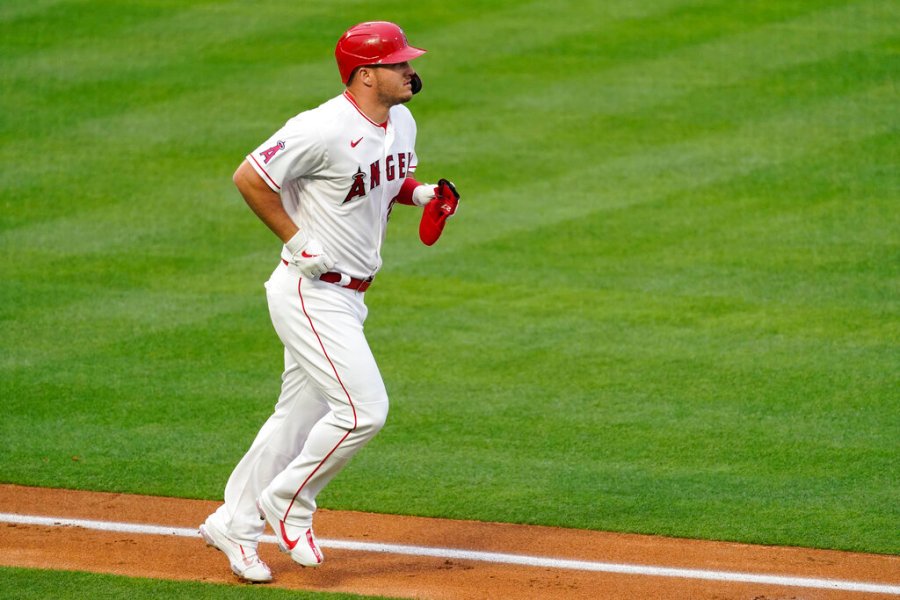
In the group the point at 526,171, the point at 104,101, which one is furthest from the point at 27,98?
the point at 526,171

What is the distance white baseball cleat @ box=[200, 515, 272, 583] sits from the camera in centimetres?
580

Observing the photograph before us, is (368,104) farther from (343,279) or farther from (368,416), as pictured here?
(368,416)

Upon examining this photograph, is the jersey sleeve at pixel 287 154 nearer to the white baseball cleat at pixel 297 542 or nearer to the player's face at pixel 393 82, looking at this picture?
the player's face at pixel 393 82

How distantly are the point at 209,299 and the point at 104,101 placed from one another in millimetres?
4998

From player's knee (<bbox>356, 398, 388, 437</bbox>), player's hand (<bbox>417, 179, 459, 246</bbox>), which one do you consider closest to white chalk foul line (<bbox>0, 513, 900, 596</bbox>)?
player's knee (<bbox>356, 398, 388, 437</bbox>)

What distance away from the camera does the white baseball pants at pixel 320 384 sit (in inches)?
222

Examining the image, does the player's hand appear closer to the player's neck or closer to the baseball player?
the baseball player

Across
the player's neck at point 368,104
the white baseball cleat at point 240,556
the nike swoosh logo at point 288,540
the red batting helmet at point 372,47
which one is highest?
the red batting helmet at point 372,47

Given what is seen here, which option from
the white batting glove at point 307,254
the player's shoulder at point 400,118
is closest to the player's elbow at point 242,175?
the white batting glove at point 307,254

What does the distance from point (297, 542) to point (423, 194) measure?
155cm

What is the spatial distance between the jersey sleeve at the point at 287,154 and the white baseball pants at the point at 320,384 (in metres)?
0.41

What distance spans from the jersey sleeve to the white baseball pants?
1.34 feet

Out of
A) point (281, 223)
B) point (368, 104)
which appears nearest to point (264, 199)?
point (281, 223)

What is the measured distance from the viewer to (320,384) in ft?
18.7
